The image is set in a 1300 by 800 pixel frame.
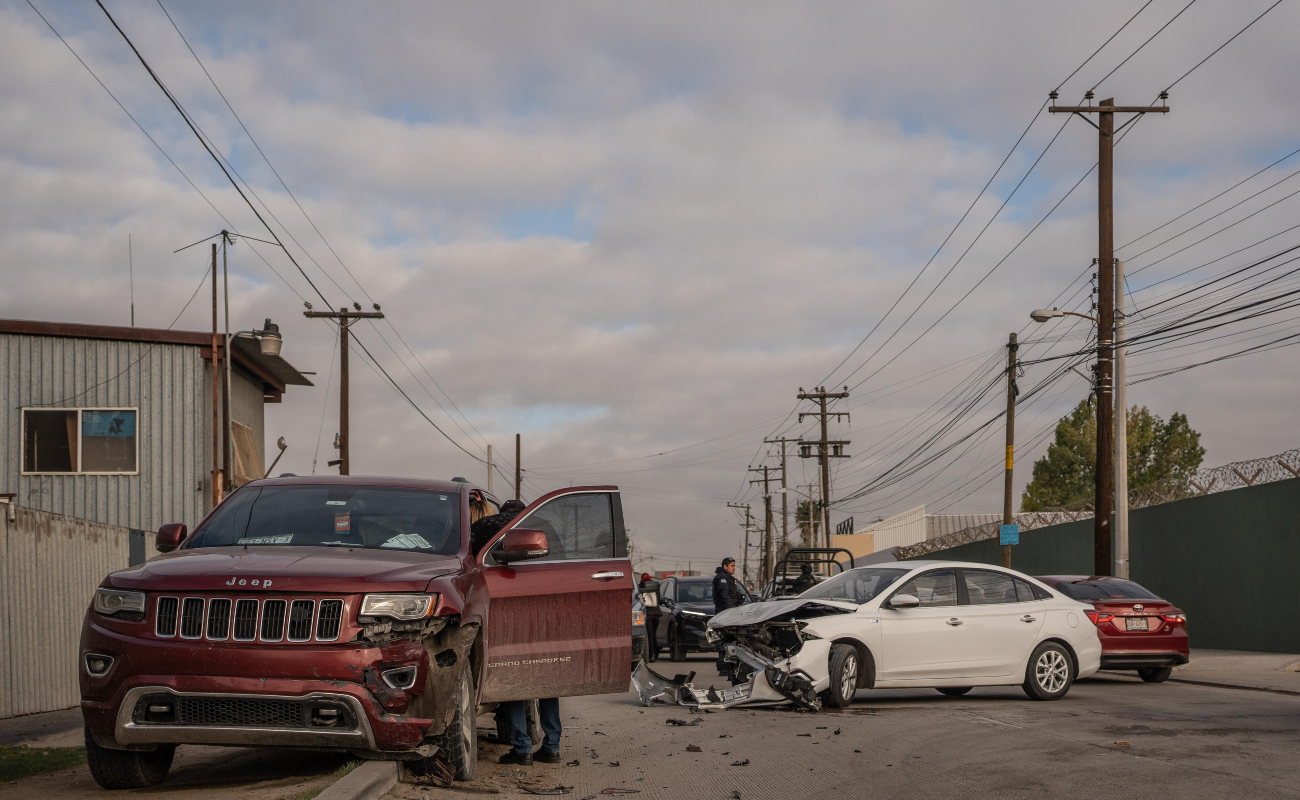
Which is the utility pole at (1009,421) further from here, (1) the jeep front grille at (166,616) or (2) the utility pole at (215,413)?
(1) the jeep front grille at (166,616)

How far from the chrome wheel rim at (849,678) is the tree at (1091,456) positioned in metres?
55.8

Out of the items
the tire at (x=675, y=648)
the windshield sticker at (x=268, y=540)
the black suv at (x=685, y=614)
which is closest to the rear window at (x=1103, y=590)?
the black suv at (x=685, y=614)

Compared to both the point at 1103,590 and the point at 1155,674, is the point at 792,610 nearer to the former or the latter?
the point at 1103,590

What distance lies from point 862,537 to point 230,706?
9956 cm

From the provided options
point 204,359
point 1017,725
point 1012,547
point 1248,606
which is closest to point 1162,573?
point 1248,606

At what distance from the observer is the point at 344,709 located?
616 cm

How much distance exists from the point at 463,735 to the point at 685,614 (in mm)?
16016

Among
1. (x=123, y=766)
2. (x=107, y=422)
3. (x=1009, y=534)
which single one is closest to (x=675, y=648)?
(x=1009, y=534)

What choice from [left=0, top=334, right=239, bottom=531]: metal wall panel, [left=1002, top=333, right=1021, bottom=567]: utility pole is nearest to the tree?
[left=1002, top=333, right=1021, bottom=567]: utility pole

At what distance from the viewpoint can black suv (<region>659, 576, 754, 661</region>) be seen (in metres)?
22.8

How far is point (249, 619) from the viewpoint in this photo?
20.4 feet

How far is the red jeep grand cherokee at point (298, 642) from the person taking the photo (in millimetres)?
6117

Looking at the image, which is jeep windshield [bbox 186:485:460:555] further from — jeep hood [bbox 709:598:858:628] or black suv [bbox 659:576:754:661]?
black suv [bbox 659:576:754:661]

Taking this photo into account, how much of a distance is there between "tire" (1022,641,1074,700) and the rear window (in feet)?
8.88
